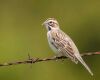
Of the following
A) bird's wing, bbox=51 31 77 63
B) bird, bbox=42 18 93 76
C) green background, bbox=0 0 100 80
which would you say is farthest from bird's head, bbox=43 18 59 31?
green background, bbox=0 0 100 80

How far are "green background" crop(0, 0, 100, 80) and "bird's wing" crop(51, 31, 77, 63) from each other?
7.08 metres

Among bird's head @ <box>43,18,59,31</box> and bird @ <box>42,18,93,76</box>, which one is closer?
bird @ <box>42,18,93,76</box>

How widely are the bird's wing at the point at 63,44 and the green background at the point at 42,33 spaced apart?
23.2ft

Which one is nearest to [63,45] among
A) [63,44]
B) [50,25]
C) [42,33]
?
[63,44]

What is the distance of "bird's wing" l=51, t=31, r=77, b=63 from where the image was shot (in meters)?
15.6

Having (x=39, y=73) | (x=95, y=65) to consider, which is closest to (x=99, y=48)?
(x=95, y=65)

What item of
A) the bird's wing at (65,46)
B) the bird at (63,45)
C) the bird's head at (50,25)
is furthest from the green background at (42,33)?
the bird's wing at (65,46)

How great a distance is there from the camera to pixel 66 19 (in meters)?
27.7

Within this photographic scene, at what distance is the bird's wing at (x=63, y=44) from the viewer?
51.2 feet

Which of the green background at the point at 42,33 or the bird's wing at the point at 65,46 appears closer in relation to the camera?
the bird's wing at the point at 65,46

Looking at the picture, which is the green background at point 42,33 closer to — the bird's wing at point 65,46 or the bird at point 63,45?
the bird at point 63,45

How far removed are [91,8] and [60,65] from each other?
3650mm

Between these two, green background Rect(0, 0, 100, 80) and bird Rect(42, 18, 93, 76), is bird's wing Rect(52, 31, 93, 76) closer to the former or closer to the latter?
bird Rect(42, 18, 93, 76)

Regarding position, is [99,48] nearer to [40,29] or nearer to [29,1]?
[40,29]
